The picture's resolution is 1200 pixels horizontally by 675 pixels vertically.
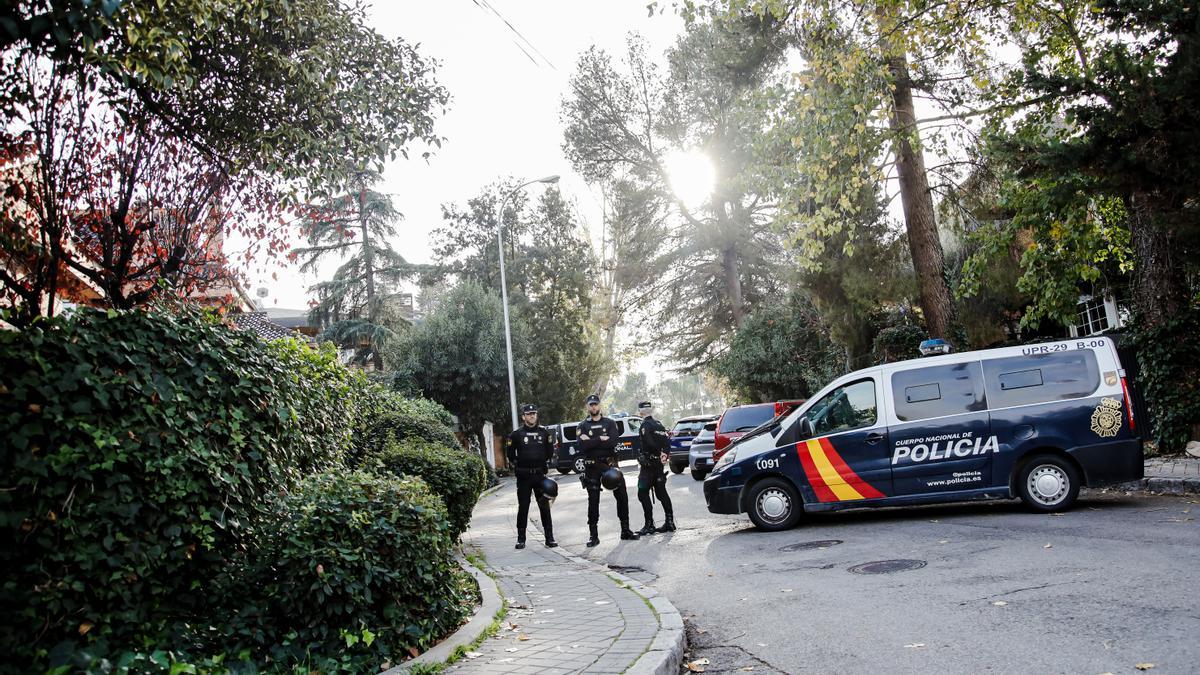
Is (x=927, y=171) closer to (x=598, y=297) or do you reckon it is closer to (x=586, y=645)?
(x=586, y=645)

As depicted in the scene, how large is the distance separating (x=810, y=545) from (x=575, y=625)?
417cm

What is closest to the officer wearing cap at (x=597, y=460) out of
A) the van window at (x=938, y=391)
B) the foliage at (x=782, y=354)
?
the van window at (x=938, y=391)

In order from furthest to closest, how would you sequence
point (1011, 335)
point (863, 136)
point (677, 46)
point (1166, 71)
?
point (677, 46) → point (1011, 335) → point (863, 136) → point (1166, 71)

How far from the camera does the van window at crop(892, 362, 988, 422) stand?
10.0 metres

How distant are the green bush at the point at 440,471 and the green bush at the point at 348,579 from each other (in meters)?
3.42

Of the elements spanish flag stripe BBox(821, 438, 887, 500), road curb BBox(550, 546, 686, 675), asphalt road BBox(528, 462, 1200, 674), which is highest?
spanish flag stripe BBox(821, 438, 887, 500)

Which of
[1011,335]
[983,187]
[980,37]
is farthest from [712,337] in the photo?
[980,37]

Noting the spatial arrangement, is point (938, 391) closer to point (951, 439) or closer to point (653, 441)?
point (951, 439)

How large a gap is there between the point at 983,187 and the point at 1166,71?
8.11 meters

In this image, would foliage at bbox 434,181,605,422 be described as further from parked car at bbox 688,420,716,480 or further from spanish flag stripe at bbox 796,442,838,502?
spanish flag stripe at bbox 796,442,838,502

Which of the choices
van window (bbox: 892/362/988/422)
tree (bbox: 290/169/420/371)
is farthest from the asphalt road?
tree (bbox: 290/169/420/371)

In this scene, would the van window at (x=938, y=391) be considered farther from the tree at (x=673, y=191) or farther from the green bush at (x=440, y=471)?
the tree at (x=673, y=191)

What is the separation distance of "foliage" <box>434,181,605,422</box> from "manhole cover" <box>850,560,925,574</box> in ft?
103

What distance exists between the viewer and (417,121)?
8.84 m
